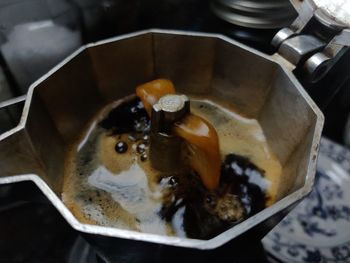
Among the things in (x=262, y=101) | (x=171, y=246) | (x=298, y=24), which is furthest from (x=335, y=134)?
(x=171, y=246)

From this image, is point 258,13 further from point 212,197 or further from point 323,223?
point 323,223

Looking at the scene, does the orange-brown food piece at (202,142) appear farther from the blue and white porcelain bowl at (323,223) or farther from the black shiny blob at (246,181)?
the blue and white porcelain bowl at (323,223)

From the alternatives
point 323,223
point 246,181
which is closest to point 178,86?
point 246,181

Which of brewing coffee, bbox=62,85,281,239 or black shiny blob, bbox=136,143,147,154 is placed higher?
black shiny blob, bbox=136,143,147,154

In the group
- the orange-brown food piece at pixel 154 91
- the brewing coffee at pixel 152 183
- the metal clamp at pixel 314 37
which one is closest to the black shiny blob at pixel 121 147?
the brewing coffee at pixel 152 183

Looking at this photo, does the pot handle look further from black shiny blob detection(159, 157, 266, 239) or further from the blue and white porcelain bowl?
the blue and white porcelain bowl

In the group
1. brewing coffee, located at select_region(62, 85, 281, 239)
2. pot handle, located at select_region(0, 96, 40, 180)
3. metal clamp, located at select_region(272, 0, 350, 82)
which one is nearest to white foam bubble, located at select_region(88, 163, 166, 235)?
brewing coffee, located at select_region(62, 85, 281, 239)
